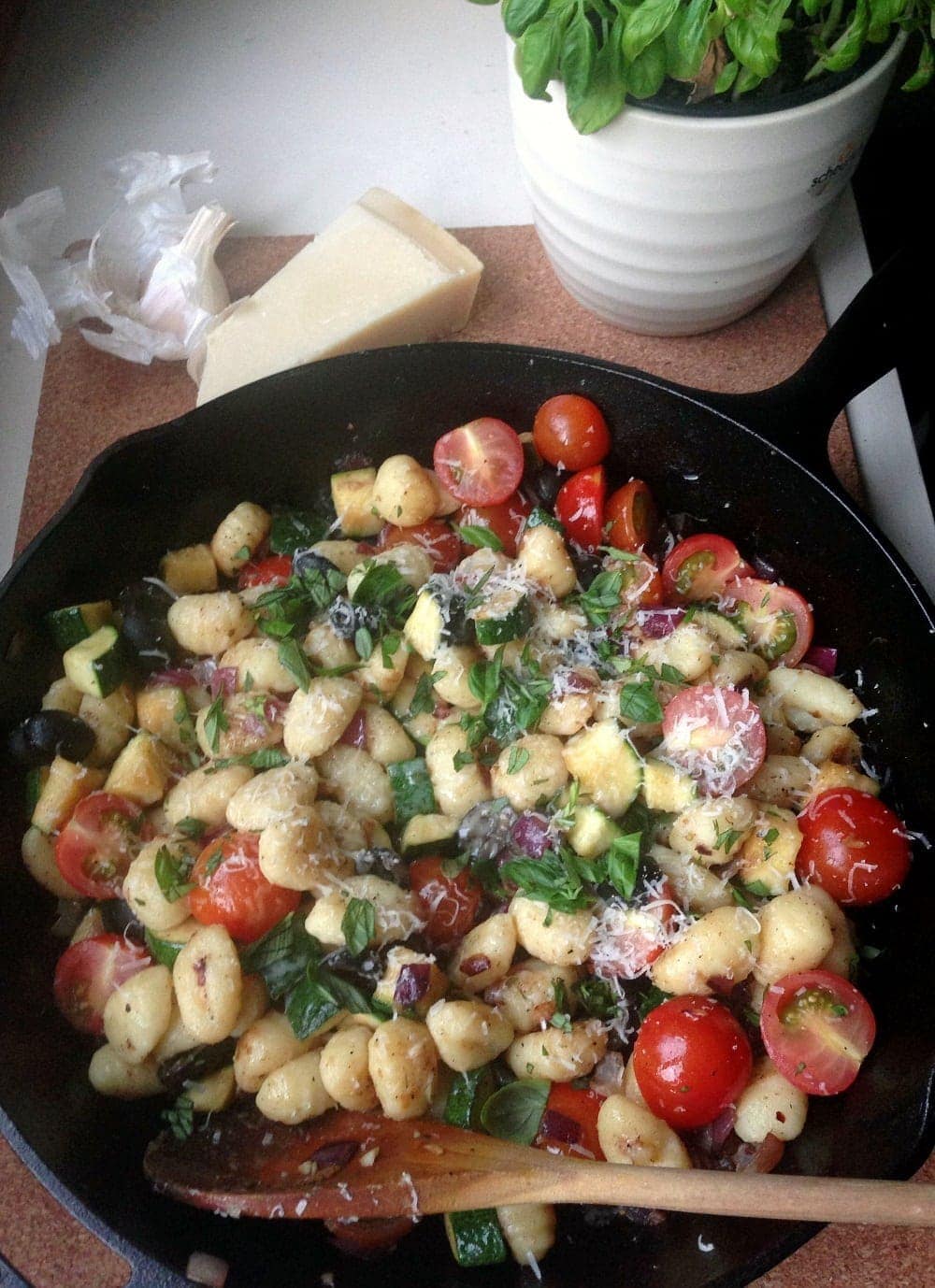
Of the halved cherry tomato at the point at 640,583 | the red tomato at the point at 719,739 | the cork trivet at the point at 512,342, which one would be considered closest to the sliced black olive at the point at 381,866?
the red tomato at the point at 719,739

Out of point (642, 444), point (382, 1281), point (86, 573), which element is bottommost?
point (382, 1281)

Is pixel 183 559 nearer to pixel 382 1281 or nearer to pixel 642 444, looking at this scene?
pixel 642 444

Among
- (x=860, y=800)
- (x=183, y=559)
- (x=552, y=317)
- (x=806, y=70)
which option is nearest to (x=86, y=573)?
(x=183, y=559)

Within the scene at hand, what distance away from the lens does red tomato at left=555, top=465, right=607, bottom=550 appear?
1394 mm

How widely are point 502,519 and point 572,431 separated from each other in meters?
0.15

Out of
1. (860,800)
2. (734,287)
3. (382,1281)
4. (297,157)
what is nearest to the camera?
(382,1281)

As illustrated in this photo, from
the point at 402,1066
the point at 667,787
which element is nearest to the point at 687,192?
the point at 667,787

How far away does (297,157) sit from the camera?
190 cm

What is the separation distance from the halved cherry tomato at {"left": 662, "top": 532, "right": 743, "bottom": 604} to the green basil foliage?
0.54m

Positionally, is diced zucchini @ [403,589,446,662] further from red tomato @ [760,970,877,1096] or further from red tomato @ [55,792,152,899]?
red tomato @ [760,970,877,1096]

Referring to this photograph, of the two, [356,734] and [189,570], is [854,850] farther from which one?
[189,570]

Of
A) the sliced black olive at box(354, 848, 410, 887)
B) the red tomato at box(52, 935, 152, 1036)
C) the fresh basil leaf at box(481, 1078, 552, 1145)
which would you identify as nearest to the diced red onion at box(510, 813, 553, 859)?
the sliced black olive at box(354, 848, 410, 887)

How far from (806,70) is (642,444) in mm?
497

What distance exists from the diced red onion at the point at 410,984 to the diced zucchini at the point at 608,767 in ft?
0.92
